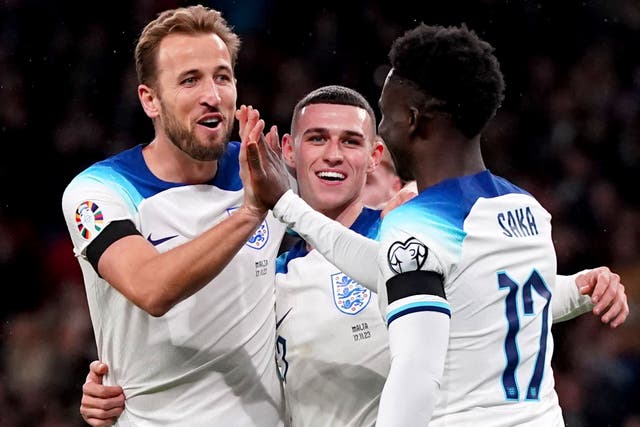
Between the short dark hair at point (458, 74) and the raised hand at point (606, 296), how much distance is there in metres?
0.77

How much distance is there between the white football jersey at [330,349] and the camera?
3.70 meters

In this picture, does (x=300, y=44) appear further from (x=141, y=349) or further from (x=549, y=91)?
(x=141, y=349)

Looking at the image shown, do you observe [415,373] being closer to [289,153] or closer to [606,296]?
[606,296]

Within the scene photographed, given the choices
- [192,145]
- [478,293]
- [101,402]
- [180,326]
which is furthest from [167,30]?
[478,293]

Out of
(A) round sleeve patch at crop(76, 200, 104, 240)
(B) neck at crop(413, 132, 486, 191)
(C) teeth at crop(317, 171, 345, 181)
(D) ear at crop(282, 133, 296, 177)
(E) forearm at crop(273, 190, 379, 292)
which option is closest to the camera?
(B) neck at crop(413, 132, 486, 191)

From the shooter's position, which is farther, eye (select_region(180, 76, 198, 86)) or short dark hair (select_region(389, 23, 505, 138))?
eye (select_region(180, 76, 198, 86))

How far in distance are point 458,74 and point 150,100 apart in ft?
5.33

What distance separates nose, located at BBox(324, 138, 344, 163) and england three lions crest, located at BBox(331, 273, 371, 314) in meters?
0.52

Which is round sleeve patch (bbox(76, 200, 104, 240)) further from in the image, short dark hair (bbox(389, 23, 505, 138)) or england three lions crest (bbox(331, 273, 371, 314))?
short dark hair (bbox(389, 23, 505, 138))

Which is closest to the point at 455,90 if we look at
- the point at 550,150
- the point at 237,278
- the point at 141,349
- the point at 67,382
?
the point at 237,278

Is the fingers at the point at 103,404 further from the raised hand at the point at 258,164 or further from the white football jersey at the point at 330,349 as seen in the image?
the raised hand at the point at 258,164

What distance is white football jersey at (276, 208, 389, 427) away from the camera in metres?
3.70

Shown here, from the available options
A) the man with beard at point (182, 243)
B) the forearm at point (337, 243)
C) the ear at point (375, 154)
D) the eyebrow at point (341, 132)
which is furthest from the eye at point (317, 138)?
the forearm at point (337, 243)

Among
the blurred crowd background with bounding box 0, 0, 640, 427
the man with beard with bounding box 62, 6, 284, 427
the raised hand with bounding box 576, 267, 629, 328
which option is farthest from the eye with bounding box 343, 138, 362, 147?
the blurred crowd background with bounding box 0, 0, 640, 427
